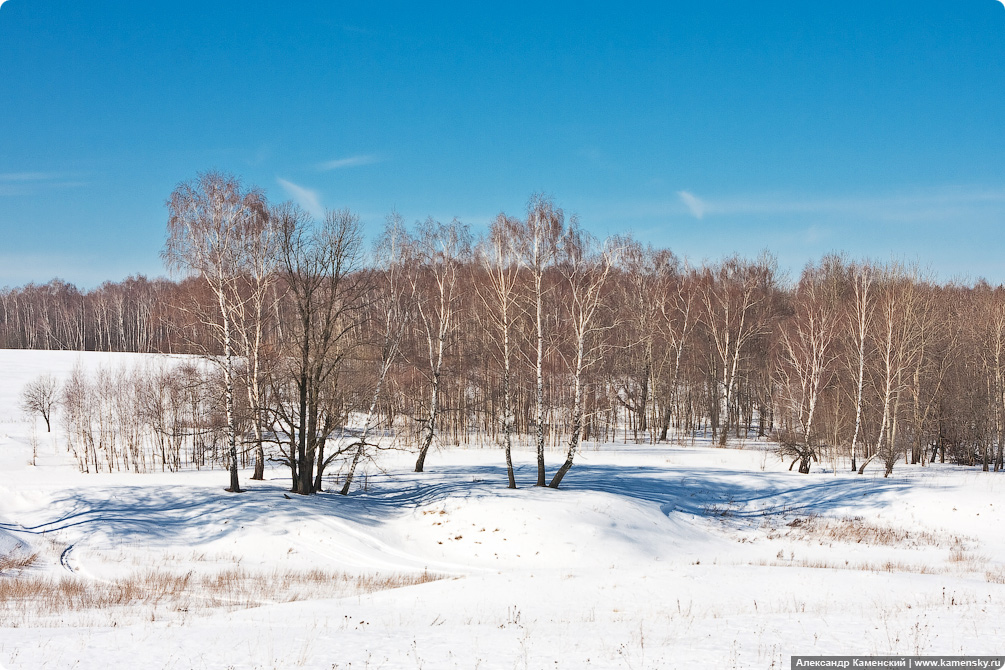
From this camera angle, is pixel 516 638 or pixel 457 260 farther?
pixel 457 260

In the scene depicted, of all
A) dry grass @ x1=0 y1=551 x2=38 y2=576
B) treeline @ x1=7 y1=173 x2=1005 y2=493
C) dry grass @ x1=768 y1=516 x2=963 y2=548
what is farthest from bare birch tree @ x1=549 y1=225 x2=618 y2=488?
dry grass @ x1=0 y1=551 x2=38 y2=576

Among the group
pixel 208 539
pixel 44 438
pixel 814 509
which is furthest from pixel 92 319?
pixel 814 509

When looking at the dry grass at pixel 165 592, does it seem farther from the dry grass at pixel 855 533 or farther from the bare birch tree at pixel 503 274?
the dry grass at pixel 855 533

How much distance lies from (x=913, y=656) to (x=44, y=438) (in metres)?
46.2

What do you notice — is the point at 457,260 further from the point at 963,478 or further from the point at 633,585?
the point at 963,478

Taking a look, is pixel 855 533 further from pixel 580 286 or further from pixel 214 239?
pixel 214 239

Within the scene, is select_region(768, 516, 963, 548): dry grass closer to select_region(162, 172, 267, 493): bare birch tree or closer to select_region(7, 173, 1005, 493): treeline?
select_region(7, 173, 1005, 493): treeline

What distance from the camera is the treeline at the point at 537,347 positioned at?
2275 centimetres

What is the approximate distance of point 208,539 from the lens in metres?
18.1

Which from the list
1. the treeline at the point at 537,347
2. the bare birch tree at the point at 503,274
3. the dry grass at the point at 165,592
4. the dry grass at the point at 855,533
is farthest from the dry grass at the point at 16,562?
the dry grass at the point at 855,533

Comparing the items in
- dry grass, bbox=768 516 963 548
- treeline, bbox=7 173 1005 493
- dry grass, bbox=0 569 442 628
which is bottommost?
dry grass, bbox=768 516 963 548

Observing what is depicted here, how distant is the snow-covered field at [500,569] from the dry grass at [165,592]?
8 cm

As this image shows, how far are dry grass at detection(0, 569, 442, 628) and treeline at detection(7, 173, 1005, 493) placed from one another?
689 centimetres

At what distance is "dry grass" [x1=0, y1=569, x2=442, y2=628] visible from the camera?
11688 mm
